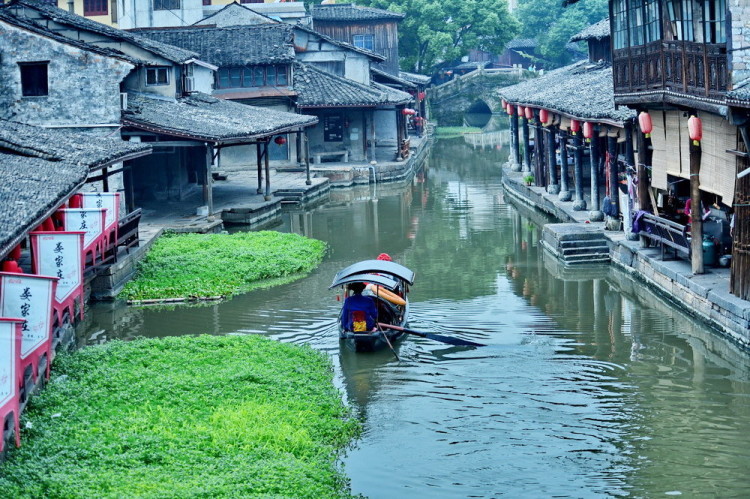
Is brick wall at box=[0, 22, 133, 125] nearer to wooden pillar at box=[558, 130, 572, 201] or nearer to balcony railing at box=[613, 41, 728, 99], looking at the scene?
wooden pillar at box=[558, 130, 572, 201]

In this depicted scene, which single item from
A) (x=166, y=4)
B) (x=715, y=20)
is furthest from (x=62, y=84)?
(x=166, y=4)

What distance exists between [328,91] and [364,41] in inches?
817

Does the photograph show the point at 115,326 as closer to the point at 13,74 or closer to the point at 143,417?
the point at 143,417

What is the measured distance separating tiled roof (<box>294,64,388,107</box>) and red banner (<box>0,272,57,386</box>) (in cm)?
3836

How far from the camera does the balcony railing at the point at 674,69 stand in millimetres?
20453

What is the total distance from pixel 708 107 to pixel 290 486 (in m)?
11.9

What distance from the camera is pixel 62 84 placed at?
109 feet

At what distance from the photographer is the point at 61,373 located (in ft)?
58.4

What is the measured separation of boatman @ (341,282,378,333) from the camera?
67.1ft

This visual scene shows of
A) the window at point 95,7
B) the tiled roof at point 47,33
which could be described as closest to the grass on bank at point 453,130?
the window at point 95,7

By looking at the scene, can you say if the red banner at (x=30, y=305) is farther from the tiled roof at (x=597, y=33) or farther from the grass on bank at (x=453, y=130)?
the grass on bank at (x=453, y=130)

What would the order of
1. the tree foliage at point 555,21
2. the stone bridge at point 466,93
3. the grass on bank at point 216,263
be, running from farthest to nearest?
the tree foliage at point 555,21 < the stone bridge at point 466,93 < the grass on bank at point 216,263

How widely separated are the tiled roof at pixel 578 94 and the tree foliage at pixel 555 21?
167ft

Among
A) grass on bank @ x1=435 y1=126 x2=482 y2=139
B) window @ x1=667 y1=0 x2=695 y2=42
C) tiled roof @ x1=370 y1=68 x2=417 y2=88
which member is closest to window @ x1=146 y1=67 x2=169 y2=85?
window @ x1=667 y1=0 x2=695 y2=42
